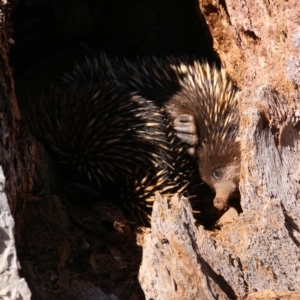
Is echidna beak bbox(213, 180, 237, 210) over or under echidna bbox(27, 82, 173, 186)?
under

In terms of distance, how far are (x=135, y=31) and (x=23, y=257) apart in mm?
3050

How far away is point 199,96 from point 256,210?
5.84 ft

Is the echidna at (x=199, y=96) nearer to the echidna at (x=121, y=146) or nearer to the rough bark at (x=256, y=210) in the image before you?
the echidna at (x=121, y=146)

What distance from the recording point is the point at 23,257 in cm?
316

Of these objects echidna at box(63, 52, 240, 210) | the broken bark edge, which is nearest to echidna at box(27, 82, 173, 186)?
echidna at box(63, 52, 240, 210)

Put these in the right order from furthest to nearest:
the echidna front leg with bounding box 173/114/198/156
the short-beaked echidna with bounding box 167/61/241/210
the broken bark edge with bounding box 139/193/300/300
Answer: the echidna front leg with bounding box 173/114/198/156, the short-beaked echidna with bounding box 167/61/241/210, the broken bark edge with bounding box 139/193/300/300

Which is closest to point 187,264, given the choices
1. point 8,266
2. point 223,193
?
point 8,266

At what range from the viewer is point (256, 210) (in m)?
3.04

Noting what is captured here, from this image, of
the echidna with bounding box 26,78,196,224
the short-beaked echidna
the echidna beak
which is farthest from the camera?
the echidna with bounding box 26,78,196,224

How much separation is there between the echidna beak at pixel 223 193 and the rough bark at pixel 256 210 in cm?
78

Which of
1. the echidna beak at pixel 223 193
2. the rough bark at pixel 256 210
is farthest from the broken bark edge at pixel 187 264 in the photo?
the echidna beak at pixel 223 193

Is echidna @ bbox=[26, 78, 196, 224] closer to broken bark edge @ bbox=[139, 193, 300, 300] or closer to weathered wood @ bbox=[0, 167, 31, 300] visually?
broken bark edge @ bbox=[139, 193, 300, 300]

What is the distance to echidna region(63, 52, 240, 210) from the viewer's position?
4246 millimetres

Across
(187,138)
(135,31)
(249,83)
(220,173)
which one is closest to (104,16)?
(135,31)
